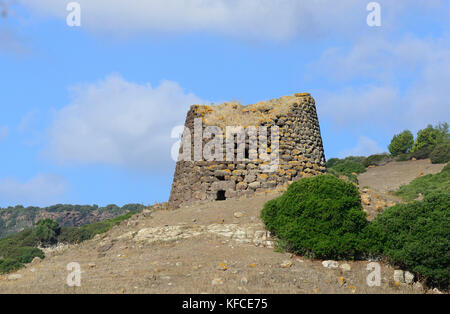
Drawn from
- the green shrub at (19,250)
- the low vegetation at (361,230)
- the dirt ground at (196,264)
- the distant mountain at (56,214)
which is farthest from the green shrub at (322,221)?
the distant mountain at (56,214)

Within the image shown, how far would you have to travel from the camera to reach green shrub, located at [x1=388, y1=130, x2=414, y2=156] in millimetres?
→ 58888

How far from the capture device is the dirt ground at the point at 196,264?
34.3 feet

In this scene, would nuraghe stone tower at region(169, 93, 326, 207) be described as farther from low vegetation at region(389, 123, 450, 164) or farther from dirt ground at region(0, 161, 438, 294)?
low vegetation at region(389, 123, 450, 164)

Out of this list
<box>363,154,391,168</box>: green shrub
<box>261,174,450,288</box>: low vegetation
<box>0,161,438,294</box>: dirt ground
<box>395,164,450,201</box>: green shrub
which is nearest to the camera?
<box>0,161,438,294</box>: dirt ground

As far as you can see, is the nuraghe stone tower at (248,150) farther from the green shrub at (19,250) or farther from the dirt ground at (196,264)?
the green shrub at (19,250)

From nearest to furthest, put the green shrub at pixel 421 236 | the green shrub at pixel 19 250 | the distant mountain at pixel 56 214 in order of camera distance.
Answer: the green shrub at pixel 421 236 < the green shrub at pixel 19 250 < the distant mountain at pixel 56 214

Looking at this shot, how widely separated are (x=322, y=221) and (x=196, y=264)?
3749 mm

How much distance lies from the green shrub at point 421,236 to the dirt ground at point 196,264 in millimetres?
538

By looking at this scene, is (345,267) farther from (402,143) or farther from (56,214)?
(56,214)

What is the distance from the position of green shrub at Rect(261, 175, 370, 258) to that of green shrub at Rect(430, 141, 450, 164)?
37.2m

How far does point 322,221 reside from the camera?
13.0 metres

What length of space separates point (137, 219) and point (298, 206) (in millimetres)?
7580

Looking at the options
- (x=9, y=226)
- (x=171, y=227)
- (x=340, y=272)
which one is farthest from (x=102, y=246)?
(x=9, y=226)

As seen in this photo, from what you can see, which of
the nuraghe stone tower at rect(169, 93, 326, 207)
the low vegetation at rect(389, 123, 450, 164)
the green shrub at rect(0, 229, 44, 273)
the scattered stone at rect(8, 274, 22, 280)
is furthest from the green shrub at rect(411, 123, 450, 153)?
the scattered stone at rect(8, 274, 22, 280)
